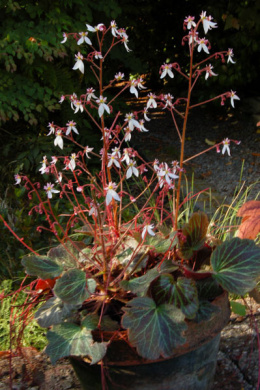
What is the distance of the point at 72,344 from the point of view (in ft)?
4.30

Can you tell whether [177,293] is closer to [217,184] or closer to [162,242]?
[162,242]

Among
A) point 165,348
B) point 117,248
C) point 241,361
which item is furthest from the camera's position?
point 241,361

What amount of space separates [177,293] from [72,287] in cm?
31

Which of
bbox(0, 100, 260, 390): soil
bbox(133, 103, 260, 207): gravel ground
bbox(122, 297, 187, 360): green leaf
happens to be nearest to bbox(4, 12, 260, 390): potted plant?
bbox(122, 297, 187, 360): green leaf

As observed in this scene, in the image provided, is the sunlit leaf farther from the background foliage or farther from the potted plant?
the background foliage

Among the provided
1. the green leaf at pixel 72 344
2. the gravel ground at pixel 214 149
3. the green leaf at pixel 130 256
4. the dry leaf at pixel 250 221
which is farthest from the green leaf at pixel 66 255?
the gravel ground at pixel 214 149

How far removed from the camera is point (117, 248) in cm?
164

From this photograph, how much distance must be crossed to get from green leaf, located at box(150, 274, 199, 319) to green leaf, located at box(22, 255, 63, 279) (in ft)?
1.09

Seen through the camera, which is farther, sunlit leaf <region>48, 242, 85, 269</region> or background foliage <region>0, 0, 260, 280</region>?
background foliage <region>0, 0, 260, 280</region>

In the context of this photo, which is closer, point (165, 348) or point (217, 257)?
point (165, 348)

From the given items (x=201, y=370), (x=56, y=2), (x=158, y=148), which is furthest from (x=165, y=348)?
(x=158, y=148)

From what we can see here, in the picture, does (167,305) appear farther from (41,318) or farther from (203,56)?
(203,56)

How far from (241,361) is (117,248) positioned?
2.69ft

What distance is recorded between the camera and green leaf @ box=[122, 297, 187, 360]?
4.13 ft
